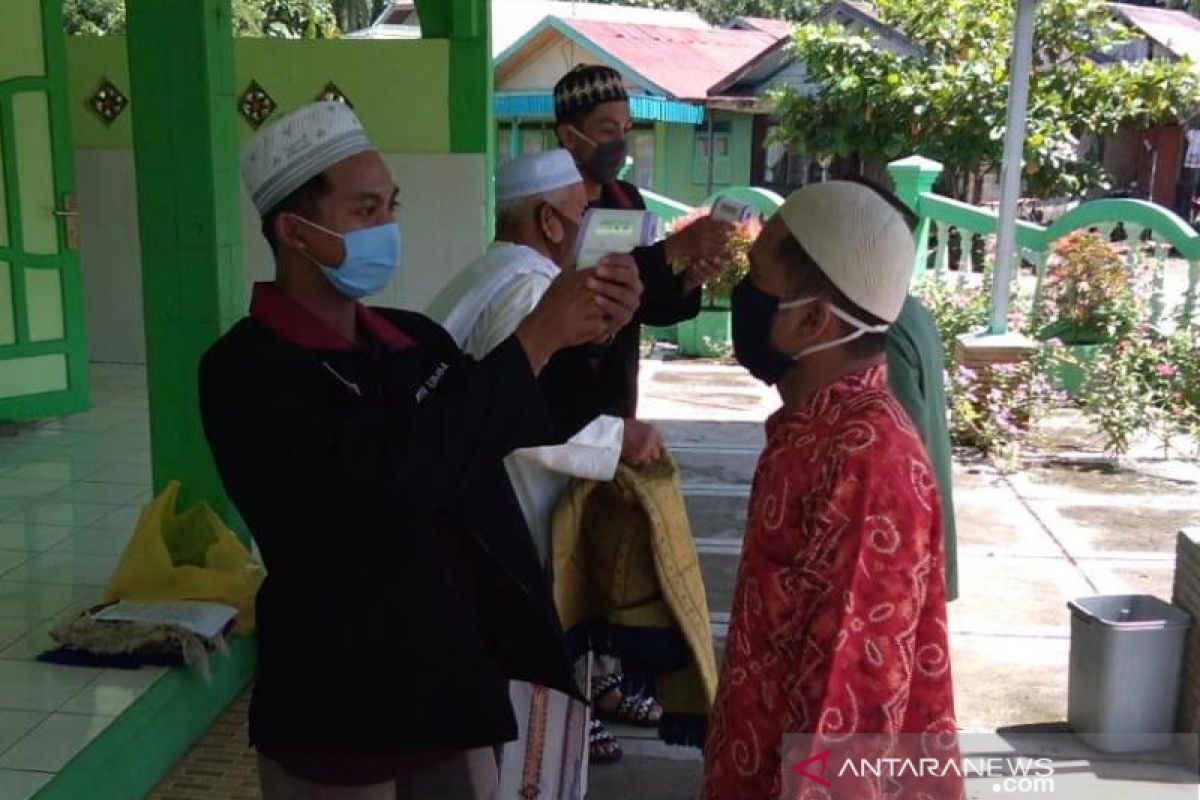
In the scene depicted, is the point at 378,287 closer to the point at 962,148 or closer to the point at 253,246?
the point at 253,246

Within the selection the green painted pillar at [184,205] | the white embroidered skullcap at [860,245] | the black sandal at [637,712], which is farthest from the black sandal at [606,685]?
the white embroidered skullcap at [860,245]

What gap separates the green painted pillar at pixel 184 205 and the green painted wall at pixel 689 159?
56.3 feet

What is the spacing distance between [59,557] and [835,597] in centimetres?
362

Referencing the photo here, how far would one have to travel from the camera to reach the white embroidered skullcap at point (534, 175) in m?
2.53

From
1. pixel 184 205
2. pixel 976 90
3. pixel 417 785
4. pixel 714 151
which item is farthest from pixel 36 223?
pixel 714 151

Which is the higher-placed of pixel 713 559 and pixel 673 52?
pixel 673 52

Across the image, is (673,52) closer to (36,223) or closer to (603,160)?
(36,223)

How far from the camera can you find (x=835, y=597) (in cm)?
162

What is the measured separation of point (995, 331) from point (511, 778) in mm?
5741

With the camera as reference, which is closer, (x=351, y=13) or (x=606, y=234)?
(x=606, y=234)

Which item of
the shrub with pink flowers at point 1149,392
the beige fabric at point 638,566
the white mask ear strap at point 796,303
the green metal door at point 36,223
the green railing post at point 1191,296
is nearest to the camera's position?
the white mask ear strap at point 796,303

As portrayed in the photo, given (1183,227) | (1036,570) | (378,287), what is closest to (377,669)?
(378,287)

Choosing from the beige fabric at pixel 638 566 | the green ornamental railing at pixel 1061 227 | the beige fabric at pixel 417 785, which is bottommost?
the beige fabric at pixel 417 785

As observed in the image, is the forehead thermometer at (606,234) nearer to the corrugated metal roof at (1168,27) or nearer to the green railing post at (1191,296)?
the green railing post at (1191,296)
